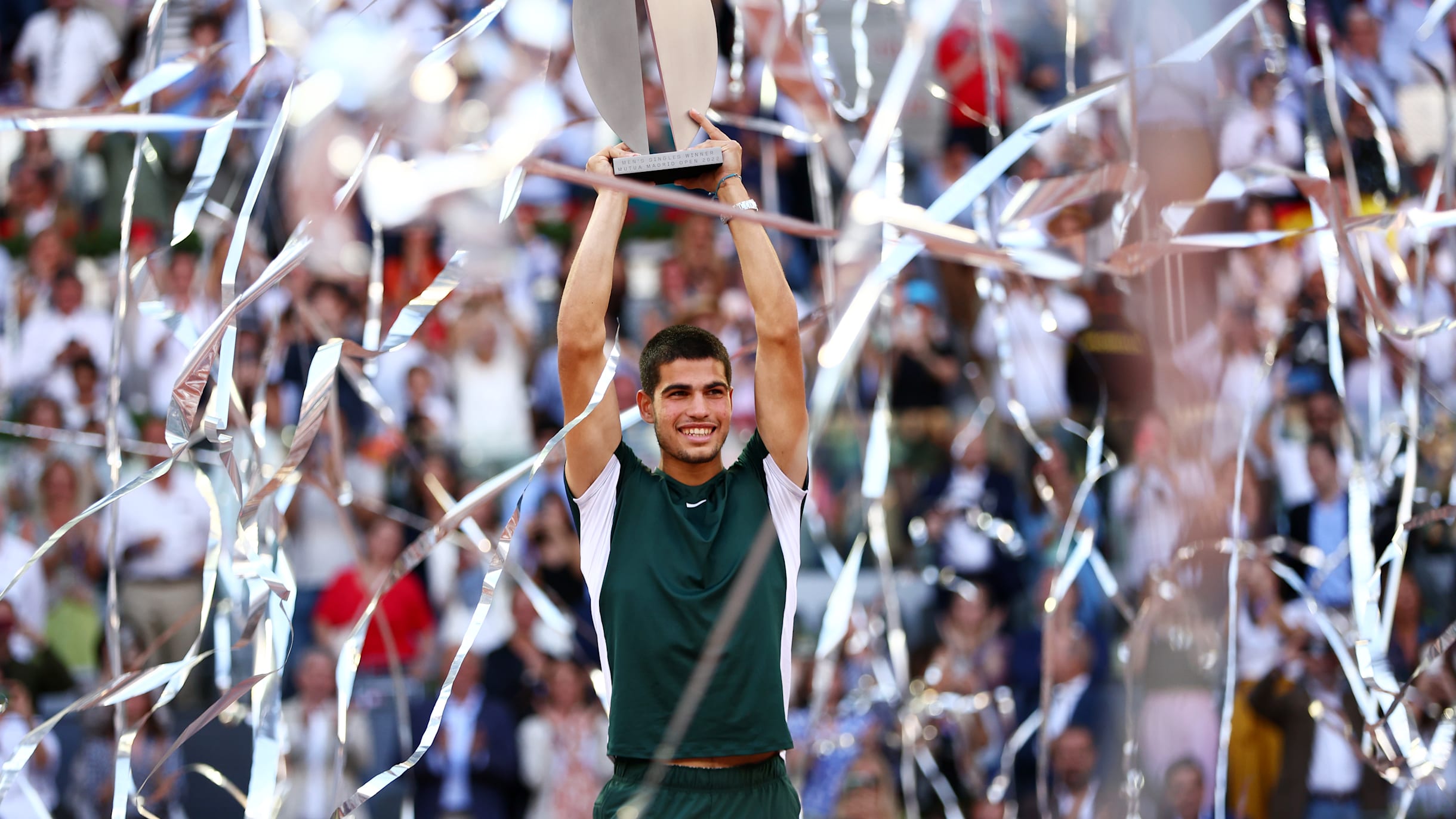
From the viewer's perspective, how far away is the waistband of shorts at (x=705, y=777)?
243 centimetres

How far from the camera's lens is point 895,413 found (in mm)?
5949

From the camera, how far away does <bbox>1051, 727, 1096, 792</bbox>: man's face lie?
4.63m

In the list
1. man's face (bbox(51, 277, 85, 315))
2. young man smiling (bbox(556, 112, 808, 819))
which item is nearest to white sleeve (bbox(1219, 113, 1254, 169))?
young man smiling (bbox(556, 112, 808, 819))

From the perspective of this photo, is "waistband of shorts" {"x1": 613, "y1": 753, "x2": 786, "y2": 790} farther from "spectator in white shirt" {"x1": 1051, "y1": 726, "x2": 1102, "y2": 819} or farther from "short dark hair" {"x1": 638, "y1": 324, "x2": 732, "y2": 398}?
"spectator in white shirt" {"x1": 1051, "y1": 726, "x2": 1102, "y2": 819}

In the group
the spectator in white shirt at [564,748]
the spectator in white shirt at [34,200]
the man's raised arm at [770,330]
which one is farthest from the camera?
the spectator in white shirt at [34,200]

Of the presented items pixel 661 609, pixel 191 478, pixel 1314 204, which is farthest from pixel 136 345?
pixel 1314 204

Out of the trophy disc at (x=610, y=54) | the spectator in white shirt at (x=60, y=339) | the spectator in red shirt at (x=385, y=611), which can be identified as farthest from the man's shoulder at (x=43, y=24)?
the trophy disc at (x=610, y=54)

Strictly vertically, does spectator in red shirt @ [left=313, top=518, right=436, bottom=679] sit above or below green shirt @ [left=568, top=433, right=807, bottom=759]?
below

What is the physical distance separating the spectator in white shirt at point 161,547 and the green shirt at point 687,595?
3312 millimetres

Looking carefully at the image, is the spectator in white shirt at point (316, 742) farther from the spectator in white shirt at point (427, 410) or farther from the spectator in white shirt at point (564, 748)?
the spectator in white shirt at point (427, 410)

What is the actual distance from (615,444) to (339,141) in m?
0.89

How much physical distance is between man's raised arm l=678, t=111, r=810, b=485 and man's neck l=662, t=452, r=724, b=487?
0.13 meters

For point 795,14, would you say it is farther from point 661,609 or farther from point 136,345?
point 136,345

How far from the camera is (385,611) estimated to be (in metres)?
5.27
